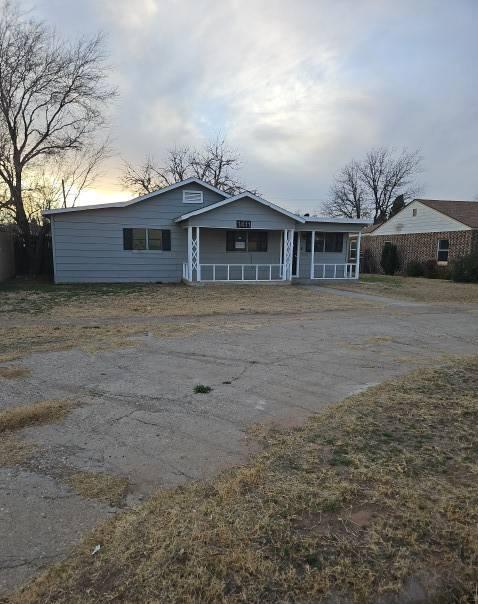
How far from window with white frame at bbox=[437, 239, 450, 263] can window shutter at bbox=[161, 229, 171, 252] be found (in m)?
16.8

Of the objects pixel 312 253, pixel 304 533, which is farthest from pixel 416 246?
pixel 304 533

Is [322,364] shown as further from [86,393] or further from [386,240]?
[386,240]

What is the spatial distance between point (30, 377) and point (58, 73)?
18.5 metres

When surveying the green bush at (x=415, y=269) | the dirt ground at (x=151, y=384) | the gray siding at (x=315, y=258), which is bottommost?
the dirt ground at (x=151, y=384)

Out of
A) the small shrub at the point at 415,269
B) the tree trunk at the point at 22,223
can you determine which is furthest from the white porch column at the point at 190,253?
the small shrub at the point at 415,269

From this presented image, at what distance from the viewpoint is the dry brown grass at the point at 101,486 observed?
8.18ft

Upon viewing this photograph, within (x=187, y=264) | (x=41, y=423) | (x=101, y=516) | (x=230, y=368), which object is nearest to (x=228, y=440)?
(x=101, y=516)

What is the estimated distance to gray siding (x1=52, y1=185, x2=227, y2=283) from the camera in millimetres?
16594

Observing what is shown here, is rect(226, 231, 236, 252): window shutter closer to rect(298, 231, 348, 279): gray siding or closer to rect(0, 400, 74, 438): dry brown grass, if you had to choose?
rect(298, 231, 348, 279): gray siding

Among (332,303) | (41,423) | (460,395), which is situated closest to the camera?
(41,423)

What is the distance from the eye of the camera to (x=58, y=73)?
60.6 ft

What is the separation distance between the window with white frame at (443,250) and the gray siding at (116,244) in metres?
14.9

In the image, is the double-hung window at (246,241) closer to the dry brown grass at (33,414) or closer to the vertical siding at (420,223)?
the vertical siding at (420,223)

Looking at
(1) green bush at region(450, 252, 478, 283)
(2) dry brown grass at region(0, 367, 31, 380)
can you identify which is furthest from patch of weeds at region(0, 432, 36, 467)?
(1) green bush at region(450, 252, 478, 283)
